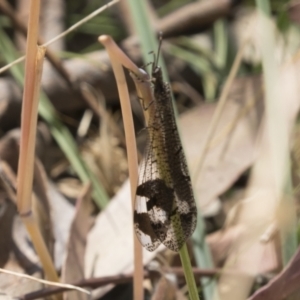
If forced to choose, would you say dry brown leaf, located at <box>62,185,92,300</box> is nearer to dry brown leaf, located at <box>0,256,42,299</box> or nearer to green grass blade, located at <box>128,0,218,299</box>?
dry brown leaf, located at <box>0,256,42,299</box>

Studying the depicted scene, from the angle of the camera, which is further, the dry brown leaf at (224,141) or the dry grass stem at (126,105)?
the dry brown leaf at (224,141)

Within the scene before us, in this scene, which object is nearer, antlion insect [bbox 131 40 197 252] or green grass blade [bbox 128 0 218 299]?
antlion insect [bbox 131 40 197 252]

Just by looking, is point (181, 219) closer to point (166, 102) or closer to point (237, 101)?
point (166, 102)

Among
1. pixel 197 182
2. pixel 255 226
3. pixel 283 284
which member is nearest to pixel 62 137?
pixel 197 182

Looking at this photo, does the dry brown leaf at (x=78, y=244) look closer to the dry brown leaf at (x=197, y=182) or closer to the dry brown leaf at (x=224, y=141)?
the dry brown leaf at (x=197, y=182)

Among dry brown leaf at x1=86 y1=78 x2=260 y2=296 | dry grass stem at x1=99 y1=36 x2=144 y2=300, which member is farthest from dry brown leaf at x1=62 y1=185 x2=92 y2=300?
dry grass stem at x1=99 y1=36 x2=144 y2=300

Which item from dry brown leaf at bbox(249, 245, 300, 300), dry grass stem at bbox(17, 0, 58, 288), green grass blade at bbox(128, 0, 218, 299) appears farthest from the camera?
green grass blade at bbox(128, 0, 218, 299)

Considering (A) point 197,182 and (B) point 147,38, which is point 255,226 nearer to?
(A) point 197,182

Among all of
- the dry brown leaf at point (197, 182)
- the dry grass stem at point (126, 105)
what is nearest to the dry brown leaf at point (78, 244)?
the dry brown leaf at point (197, 182)
